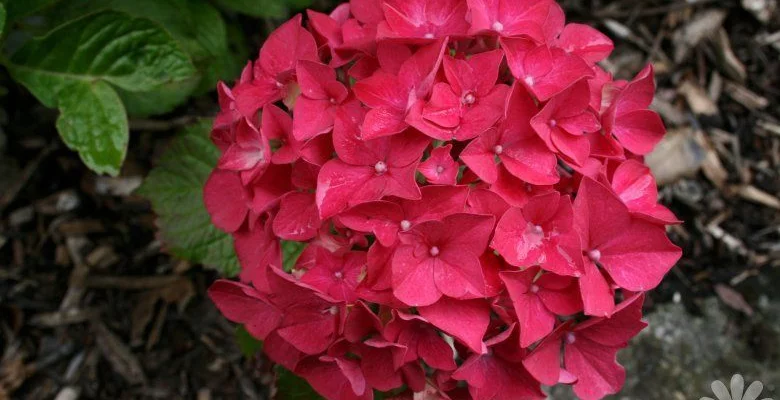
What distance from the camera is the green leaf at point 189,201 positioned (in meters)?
1.63

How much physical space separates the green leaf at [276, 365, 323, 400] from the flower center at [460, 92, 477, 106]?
64cm

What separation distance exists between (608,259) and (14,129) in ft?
5.44

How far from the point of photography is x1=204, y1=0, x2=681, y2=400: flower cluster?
3.38 ft

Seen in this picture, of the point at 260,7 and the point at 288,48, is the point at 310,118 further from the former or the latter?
the point at 260,7

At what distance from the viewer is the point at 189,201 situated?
1.67 m

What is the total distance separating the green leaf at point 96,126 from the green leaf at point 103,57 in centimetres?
4

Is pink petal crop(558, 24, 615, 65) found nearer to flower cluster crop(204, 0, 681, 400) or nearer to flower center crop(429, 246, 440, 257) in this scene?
flower cluster crop(204, 0, 681, 400)

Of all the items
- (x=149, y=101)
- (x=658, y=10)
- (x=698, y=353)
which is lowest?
(x=698, y=353)

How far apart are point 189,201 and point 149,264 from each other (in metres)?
0.46

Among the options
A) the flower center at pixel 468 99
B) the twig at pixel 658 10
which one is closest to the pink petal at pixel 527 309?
the flower center at pixel 468 99

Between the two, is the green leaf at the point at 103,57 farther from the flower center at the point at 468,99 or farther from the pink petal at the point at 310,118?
the flower center at the point at 468,99

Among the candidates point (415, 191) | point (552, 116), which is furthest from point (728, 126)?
point (415, 191)

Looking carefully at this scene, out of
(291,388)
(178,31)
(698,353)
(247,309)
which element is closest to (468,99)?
(247,309)

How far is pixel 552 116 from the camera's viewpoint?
110 cm
